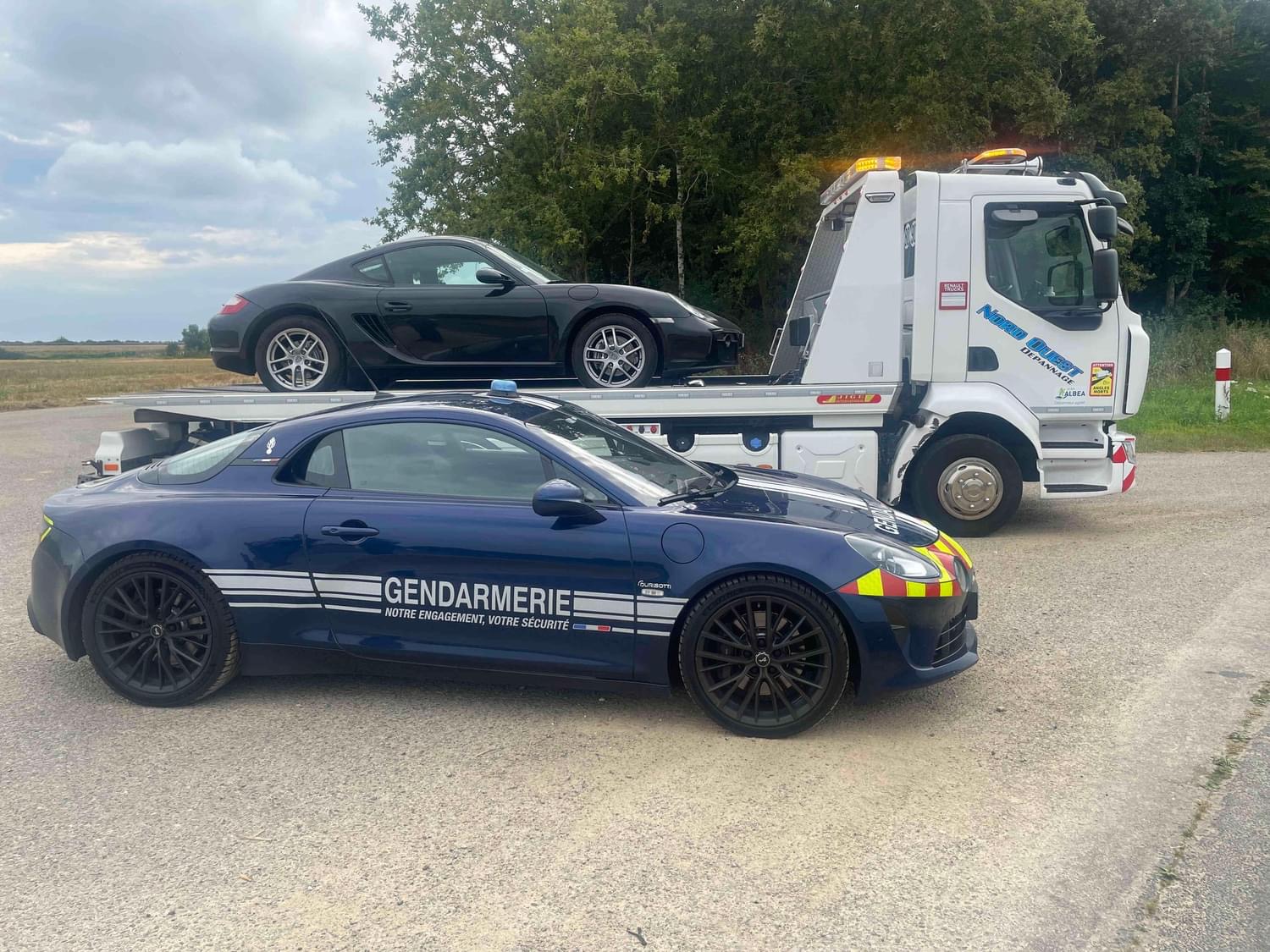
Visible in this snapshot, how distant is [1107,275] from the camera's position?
7.73 m

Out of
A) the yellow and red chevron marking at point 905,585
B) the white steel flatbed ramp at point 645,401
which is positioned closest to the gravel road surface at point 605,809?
the yellow and red chevron marking at point 905,585

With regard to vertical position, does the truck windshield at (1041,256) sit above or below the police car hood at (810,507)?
above

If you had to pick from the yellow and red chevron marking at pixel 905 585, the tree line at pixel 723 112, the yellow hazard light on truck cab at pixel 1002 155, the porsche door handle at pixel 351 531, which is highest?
the tree line at pixel 723 112

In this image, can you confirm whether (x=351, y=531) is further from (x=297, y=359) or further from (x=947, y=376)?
(x=947, y=376)

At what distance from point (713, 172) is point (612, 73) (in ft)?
10.6

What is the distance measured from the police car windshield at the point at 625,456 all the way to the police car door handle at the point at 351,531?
85cm

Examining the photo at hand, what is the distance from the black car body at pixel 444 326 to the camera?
25.7 feet

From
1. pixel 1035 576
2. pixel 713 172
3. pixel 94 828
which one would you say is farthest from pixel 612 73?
pixel 94 828

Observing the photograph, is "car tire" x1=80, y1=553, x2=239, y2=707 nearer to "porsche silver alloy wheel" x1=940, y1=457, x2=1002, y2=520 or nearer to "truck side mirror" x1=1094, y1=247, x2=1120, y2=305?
"porsche silver alloy wheel" x1=940, y1=457, x2=1002, y2=520

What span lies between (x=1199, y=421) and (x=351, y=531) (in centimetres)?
1429

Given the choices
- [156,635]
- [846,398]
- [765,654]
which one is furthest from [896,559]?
[846,398]

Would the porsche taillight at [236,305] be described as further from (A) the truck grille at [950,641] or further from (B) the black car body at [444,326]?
(A) the truck grille at [950,641]

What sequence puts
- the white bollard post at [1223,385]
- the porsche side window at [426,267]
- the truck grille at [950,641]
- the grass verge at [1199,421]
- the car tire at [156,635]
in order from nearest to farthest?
the truck grille at [950,641], the car tire at [156,635], the porsche side window at [426,267], the grass verge at [1199,421], the white bollard post at [1223,385]

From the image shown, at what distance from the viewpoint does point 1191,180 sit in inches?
1326
